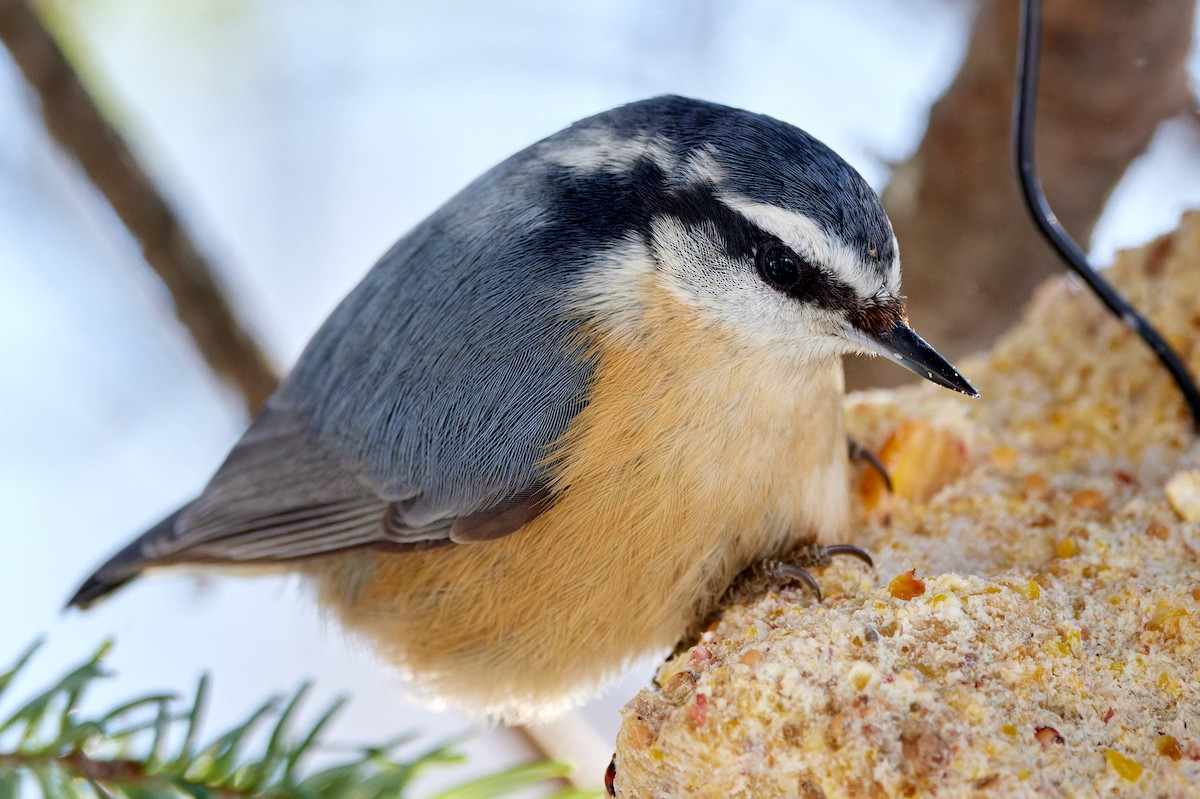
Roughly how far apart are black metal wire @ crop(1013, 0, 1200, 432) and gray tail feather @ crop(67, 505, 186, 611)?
4.16ft

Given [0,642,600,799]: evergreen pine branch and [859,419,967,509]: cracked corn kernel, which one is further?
[859,419,967,509]: cracked corn kernel

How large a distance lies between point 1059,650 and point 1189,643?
118 millimetres

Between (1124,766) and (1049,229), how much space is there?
0.73 m

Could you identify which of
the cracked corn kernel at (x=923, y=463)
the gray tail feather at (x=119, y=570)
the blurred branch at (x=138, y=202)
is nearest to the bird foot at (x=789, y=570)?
the cracked corn kernel at (x=923, y=463)

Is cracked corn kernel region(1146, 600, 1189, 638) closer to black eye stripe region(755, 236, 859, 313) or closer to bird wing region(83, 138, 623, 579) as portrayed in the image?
black eye stripe region(755, 236, 859, 313)

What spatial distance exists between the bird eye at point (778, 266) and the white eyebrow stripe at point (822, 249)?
0.01 metres

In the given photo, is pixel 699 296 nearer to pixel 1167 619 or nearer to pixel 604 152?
pixel 604 152

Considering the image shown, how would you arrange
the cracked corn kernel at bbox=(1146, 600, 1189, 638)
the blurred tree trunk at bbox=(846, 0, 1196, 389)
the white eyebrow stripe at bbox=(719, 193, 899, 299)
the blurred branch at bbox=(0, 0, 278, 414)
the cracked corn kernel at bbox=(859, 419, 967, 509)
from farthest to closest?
1. the blurred branch at bbox=(0, 0, 278, 414)
2. the blurred tree trunk at bbox=(846, 0, 1196, 389)
3. the cracked corn kernel at bbox=(859, 419, 967, 509)
4. the white eyebrow stripe at bbox=(719, 193, 899, 299)
5. the cracked corn kernel at bbox=(1146, 600, 1189, 638)

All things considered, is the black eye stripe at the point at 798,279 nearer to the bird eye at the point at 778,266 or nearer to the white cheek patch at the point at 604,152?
the bird eye at the point at 778,266

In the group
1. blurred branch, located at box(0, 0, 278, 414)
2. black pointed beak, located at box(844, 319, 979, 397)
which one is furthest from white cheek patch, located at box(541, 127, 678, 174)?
blurred branch, located at box(0, 0, 278, 414)

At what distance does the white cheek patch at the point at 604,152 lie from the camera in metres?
1.12

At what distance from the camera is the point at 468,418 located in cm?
115

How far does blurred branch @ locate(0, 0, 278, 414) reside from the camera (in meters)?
1.69

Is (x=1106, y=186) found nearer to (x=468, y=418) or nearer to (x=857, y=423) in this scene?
(x=857, y=423)
